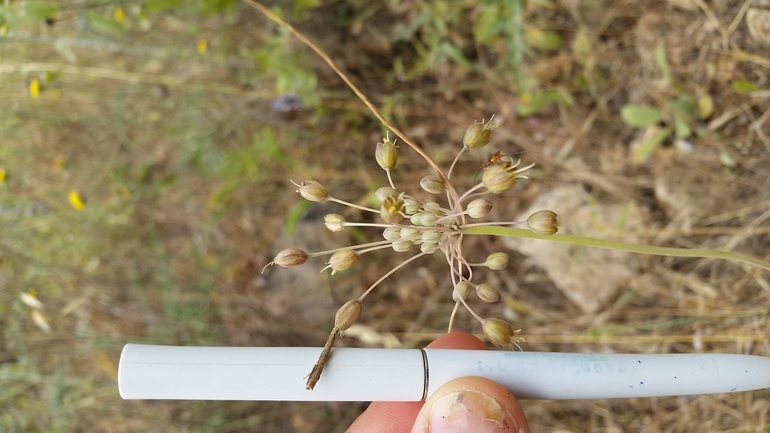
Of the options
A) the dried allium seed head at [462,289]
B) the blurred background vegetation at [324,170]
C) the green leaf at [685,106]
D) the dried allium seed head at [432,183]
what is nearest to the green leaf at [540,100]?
the blurred background vegetation at [324,170]

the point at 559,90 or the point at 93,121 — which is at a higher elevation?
the point at 559,90

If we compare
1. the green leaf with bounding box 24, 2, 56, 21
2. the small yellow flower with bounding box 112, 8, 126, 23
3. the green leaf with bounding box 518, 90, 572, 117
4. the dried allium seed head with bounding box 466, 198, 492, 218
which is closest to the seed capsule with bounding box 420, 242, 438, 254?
the dried allium seed head with bounding box 466, 198, 492, 218

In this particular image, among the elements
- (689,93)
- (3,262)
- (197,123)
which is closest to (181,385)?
(197,123)

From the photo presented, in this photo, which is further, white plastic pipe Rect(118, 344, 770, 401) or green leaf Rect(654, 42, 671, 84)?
green leaf Rect(654, 42, 671, 84)

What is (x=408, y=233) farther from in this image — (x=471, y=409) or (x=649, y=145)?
(x=649, y=145)

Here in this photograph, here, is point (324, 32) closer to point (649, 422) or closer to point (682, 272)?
point (682, 272)

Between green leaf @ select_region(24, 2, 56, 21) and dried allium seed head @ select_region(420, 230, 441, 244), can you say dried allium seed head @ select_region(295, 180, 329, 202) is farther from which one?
green leaf @ select_region(24, 2, 56, 21)
